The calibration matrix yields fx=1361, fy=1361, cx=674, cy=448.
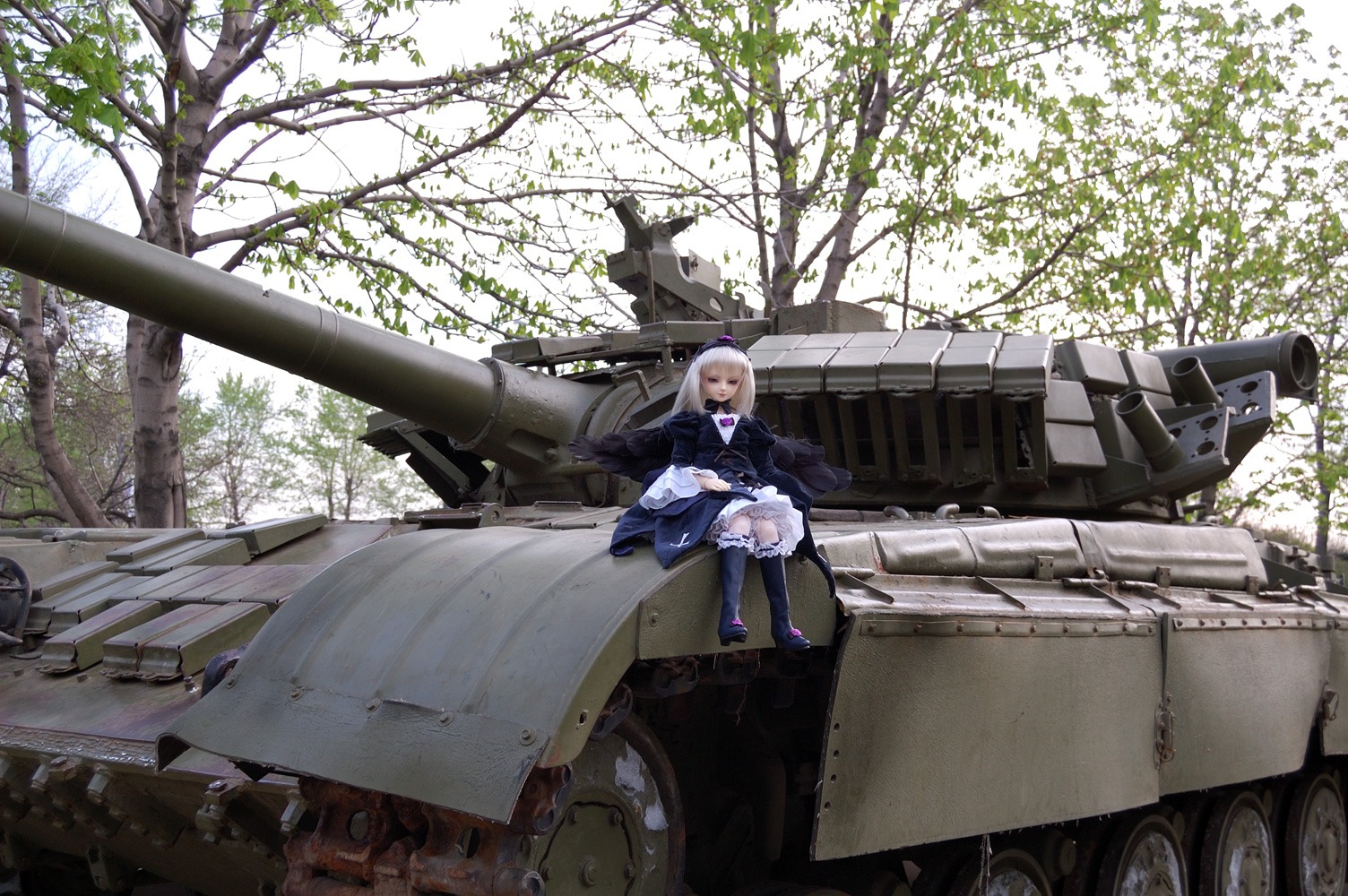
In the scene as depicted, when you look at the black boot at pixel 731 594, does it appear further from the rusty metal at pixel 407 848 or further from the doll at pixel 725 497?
the rusty metal at pixel 407 848

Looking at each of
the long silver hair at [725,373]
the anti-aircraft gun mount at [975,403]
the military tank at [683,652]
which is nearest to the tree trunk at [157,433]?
the military tank at [683,652]

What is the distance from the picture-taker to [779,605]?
11.9 ft

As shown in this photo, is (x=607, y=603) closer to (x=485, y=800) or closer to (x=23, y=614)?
(x=485, y=800)

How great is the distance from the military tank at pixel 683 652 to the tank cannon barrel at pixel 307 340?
17 mm

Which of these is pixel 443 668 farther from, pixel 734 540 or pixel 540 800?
pixel 734 540

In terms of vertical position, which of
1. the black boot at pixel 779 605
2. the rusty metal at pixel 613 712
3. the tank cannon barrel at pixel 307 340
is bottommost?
the rusty metal at pixel 613 712

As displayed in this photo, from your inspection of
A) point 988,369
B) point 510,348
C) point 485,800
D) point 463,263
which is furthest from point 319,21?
point 485,800

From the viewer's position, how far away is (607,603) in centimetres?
341

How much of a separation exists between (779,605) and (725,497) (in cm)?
32

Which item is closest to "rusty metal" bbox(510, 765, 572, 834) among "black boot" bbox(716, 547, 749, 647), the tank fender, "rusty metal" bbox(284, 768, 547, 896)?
"rusty metal" bbox(284, 768, 547, 896)

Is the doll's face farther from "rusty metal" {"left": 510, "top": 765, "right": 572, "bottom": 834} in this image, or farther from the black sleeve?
"rusty metal" {"left": 510, "top": 765, "right": 572, "bottom": 834}

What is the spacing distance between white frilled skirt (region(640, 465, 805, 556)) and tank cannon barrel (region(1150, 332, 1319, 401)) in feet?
14.2

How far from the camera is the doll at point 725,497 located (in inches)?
142

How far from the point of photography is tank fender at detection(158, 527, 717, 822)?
126 inches
